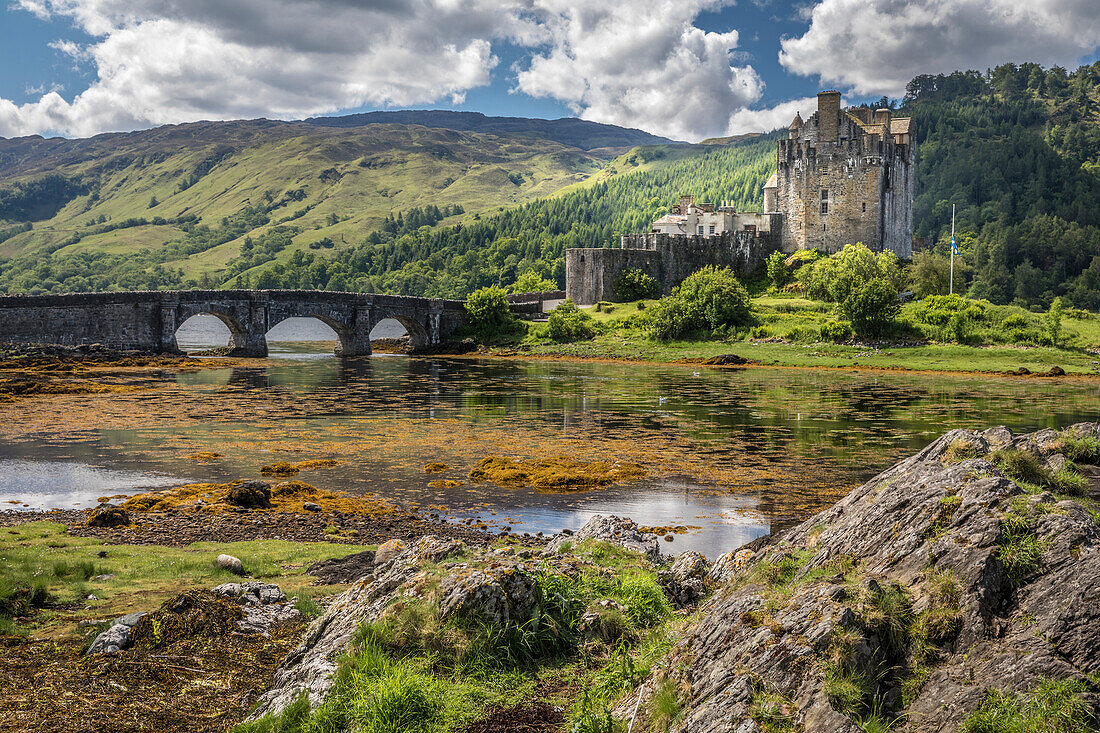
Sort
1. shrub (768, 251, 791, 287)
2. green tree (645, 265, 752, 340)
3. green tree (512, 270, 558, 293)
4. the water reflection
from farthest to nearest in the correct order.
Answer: green tree (512, 270, 558, 293)
shrub (768, 251, 791, 287)
green tree (645, 265, 752, 340)
the water reflection

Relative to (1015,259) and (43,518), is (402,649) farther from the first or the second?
(1015,259)

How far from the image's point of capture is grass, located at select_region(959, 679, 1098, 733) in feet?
17.5

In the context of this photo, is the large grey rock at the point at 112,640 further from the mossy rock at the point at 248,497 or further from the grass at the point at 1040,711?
the mossy rock at the point at 248,497

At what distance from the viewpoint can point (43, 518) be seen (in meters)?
18.4

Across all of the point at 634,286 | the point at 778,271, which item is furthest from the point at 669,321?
the point at 778,271

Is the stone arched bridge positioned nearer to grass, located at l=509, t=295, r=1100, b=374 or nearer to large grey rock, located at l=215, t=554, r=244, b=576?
grass, located at l=509, t=295, r=1100, b=374

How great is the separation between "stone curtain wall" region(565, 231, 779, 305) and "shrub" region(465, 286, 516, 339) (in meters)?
7.68

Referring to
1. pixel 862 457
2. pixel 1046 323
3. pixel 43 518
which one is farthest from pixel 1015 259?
pixel 43 518

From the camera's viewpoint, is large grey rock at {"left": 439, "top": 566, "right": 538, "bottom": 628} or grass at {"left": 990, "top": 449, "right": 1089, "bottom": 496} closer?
large grey rock at {"left": 439, "top": 566, "right": 538, "bottom": 628}

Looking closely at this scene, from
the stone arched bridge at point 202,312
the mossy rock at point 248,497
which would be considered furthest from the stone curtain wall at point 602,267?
the mossy rock at point 248,497

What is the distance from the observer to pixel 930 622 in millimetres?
6293

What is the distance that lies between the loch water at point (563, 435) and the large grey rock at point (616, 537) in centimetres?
280

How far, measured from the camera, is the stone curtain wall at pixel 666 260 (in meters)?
86.9

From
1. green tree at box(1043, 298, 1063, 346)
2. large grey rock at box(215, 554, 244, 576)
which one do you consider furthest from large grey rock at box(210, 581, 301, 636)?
green tree at box(1043, 298, 1063, 346)
